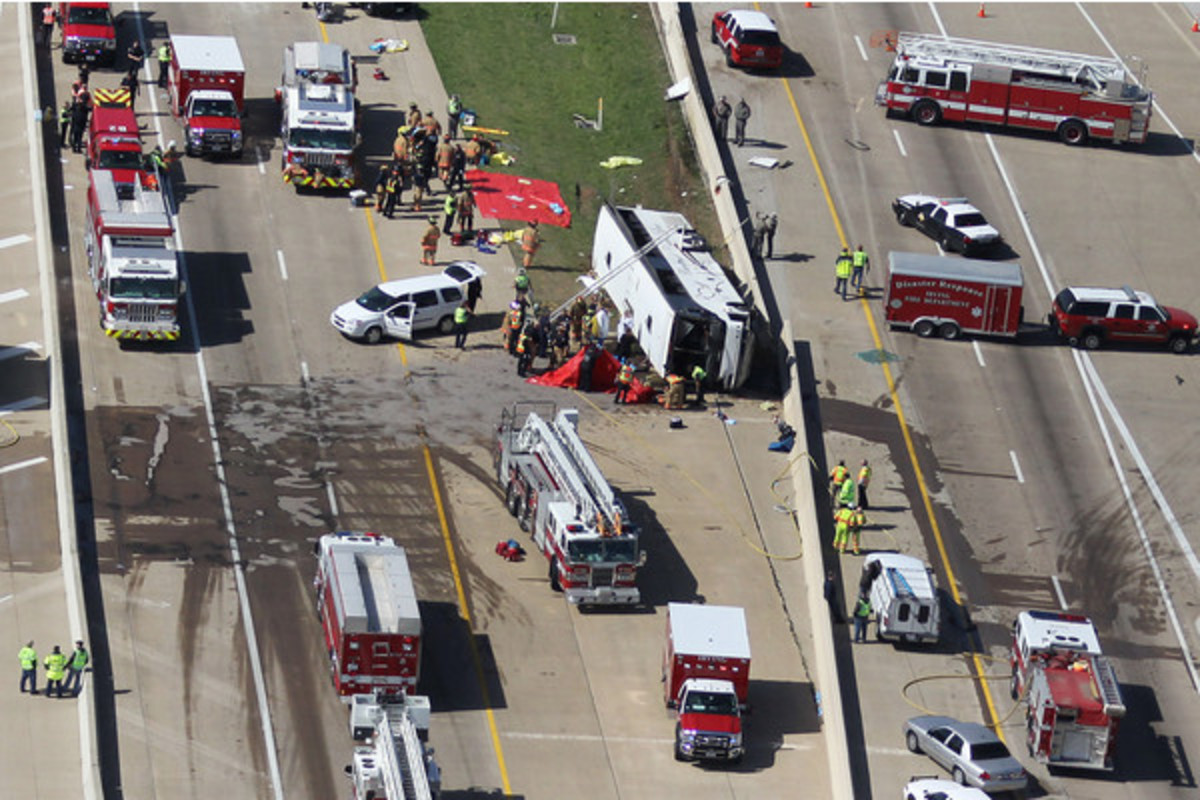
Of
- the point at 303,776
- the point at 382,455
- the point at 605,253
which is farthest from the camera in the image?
the point at 605,253

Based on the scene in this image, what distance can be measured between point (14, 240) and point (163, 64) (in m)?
11.1

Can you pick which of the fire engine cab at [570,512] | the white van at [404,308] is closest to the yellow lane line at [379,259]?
the white van at [404,308]

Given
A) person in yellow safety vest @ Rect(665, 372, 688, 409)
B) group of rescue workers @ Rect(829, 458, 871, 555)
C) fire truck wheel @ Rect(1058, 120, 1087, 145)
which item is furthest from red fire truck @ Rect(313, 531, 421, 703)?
fire truck wheel @ Rect(1058, 120, 1087, 145)

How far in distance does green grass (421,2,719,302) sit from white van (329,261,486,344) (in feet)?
13.2

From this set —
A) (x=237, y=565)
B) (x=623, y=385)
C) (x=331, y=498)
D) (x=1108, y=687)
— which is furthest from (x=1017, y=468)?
(x=237, y=565)

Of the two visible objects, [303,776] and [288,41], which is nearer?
[303,776]

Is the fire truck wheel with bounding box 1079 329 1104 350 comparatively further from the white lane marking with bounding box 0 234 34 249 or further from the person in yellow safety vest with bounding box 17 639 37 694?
the person in yellow safety vest with bounding box 17 639 37 694

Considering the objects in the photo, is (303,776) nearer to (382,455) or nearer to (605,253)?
(382,455)

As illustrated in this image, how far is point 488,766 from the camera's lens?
6200 centimetres

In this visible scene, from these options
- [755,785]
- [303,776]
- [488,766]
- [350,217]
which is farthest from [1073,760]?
[350,217]

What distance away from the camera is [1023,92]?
298 feet

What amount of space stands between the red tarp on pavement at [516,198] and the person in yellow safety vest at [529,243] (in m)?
2.19

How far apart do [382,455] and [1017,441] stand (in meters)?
18.3

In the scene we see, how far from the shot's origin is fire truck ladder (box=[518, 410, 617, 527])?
222 ft
